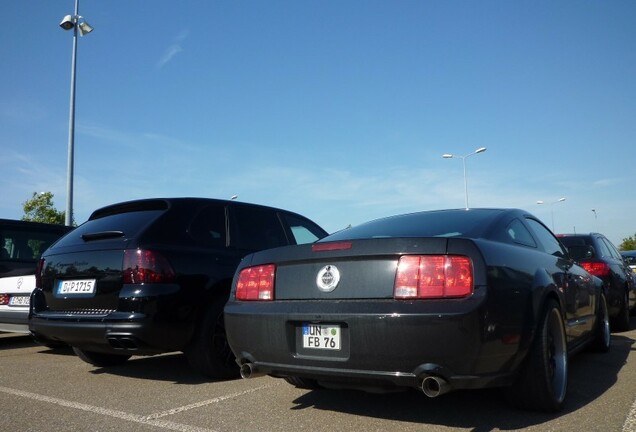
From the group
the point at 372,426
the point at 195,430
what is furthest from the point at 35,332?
the point at 372,426

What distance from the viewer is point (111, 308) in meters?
4.56

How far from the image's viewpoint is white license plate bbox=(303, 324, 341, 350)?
10.5ft

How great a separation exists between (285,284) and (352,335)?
2.08 ft

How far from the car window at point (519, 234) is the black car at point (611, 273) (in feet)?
11.2

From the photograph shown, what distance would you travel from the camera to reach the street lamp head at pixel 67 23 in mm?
16344

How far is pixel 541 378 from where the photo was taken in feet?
10.9

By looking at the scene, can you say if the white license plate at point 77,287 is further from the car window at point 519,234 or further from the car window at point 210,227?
the car window at point 519,234

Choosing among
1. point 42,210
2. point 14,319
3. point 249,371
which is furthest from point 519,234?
point 42,210

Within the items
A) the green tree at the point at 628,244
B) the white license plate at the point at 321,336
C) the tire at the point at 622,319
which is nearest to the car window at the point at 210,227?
the white license plate at the point at 321,336

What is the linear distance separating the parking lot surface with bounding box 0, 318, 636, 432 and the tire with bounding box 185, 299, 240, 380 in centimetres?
11

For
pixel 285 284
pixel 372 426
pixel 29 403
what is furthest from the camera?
pixel 29 403

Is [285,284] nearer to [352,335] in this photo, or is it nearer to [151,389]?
[352,335]

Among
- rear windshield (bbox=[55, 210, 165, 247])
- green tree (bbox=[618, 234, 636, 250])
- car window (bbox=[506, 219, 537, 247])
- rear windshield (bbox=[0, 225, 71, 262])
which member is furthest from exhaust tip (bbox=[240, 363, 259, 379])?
green tree (bbox=[618, 234, 636, 250])

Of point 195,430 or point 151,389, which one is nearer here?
point 195,430
